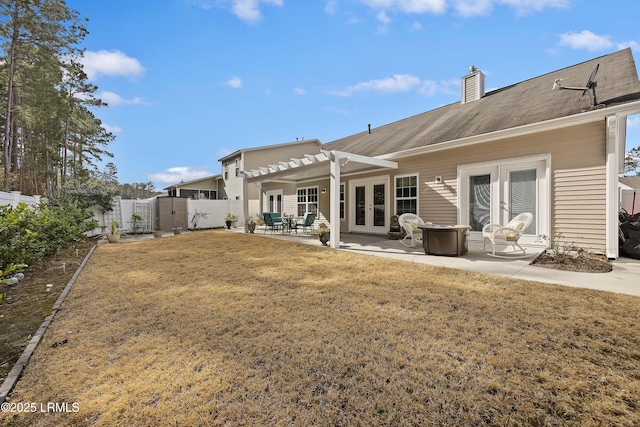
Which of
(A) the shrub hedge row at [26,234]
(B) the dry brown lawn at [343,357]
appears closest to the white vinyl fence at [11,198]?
(A) the shrub hedge row at [26,234]

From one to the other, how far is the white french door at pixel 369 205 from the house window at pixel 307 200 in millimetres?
2183

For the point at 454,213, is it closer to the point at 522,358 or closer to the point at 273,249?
the point at 273,249

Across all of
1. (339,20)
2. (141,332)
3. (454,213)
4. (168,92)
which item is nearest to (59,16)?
(168,92)

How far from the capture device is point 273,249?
729cm

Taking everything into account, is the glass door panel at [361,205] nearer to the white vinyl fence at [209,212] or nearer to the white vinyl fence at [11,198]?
the white vinyl fence at [209,212]

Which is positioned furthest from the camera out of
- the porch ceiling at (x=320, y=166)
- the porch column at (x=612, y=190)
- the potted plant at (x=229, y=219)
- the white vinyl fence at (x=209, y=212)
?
the white vinyl fence at (x=209, y=212)

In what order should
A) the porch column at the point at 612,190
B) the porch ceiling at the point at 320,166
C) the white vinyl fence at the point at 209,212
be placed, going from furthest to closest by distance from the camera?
the white vinyl fence at the point at 209,212
the porch ceiling at the point at 320,166
the porch column at the point at 612,190

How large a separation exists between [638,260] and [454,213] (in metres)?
3.55

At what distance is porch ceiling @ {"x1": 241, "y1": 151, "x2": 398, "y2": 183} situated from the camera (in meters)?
7.57

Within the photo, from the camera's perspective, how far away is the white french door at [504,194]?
630 centimetres

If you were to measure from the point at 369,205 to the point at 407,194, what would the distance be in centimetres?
174

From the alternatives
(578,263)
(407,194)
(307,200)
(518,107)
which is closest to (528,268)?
(578,263)

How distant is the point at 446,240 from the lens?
5922 millimetres

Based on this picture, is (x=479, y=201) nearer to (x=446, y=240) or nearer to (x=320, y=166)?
(x=446, y=240)
